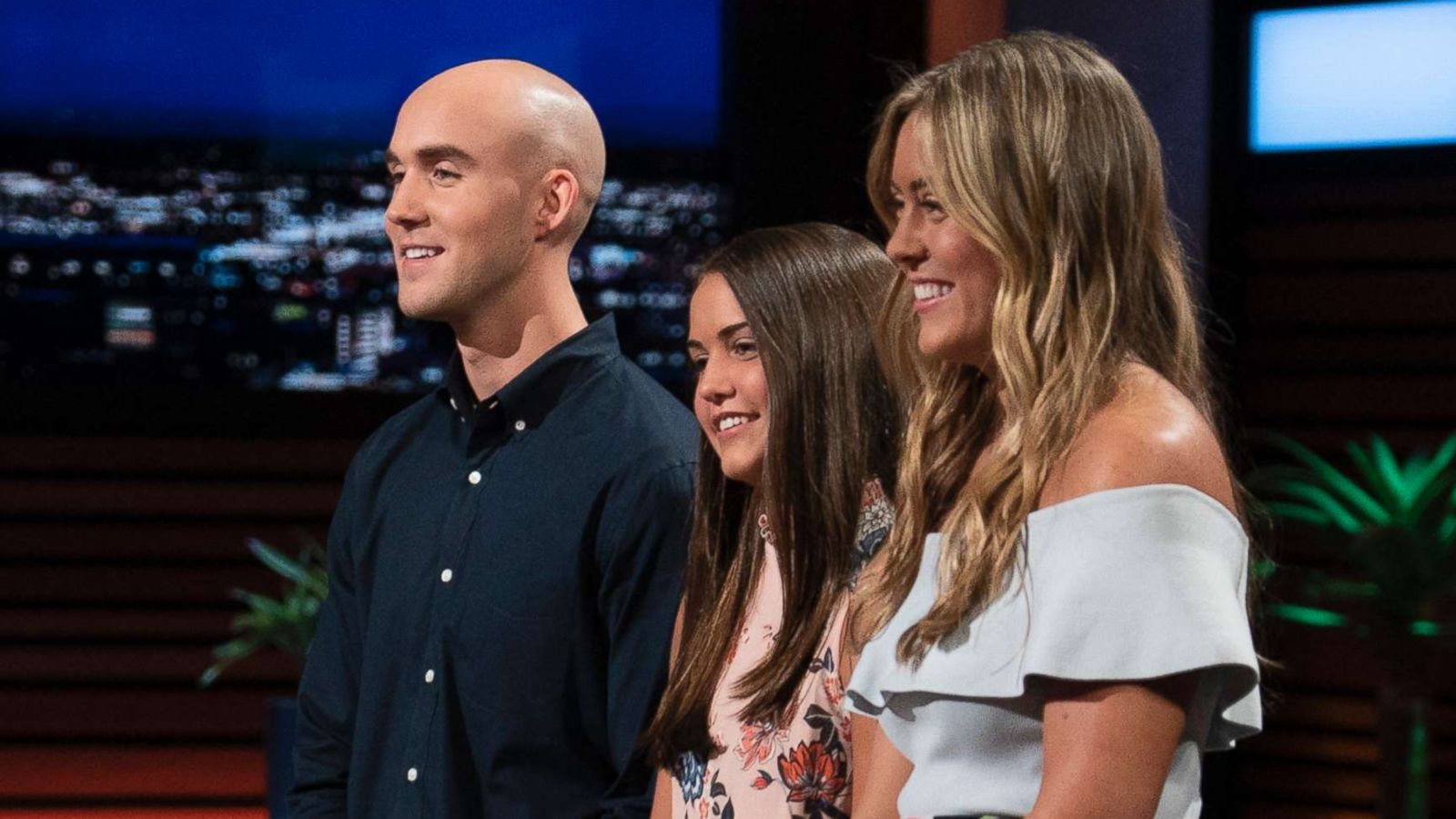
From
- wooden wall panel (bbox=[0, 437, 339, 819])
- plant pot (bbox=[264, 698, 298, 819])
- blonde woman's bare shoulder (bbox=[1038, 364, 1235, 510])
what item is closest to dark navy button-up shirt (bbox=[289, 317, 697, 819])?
blonde woman's bare shoulder (bbox=[1038, 364, 1235, 510])

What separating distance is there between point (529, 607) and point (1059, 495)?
80cm

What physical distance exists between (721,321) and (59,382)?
11.6ft

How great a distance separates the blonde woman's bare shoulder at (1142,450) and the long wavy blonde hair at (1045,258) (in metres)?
0.01

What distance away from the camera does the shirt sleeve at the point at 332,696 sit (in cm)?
206

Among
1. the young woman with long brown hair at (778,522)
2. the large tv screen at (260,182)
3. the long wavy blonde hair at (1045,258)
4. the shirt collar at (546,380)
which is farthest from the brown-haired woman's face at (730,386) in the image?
the large tv screen at (260,182)

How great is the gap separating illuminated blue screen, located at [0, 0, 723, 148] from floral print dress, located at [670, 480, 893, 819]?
3.23 meters

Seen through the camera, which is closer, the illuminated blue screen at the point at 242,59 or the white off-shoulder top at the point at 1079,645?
the white off-shoulder top at the point at 1079,645

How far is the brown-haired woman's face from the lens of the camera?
5.73 feet

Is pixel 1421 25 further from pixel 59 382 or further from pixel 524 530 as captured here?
pixel 59 382

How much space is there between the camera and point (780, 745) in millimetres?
1662

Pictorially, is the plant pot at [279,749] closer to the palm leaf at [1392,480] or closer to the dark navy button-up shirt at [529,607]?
the dark navy button-up shirt at [529,607]

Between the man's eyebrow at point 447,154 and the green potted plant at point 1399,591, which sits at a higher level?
the man's eyebrow at point 447,154

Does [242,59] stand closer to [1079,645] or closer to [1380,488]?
[1380,488]

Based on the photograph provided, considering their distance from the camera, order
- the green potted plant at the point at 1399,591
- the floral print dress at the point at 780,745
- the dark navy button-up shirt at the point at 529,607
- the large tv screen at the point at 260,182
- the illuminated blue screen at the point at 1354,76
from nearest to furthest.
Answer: the floral print dress at the point at 780,745 < the dark navy button-up shirt at the point at 529,607 < the green potted plant at the point at 1399,591 < the illuminated blue screen at the point at 1354,76 < the large tv screen at the point at 260,182
